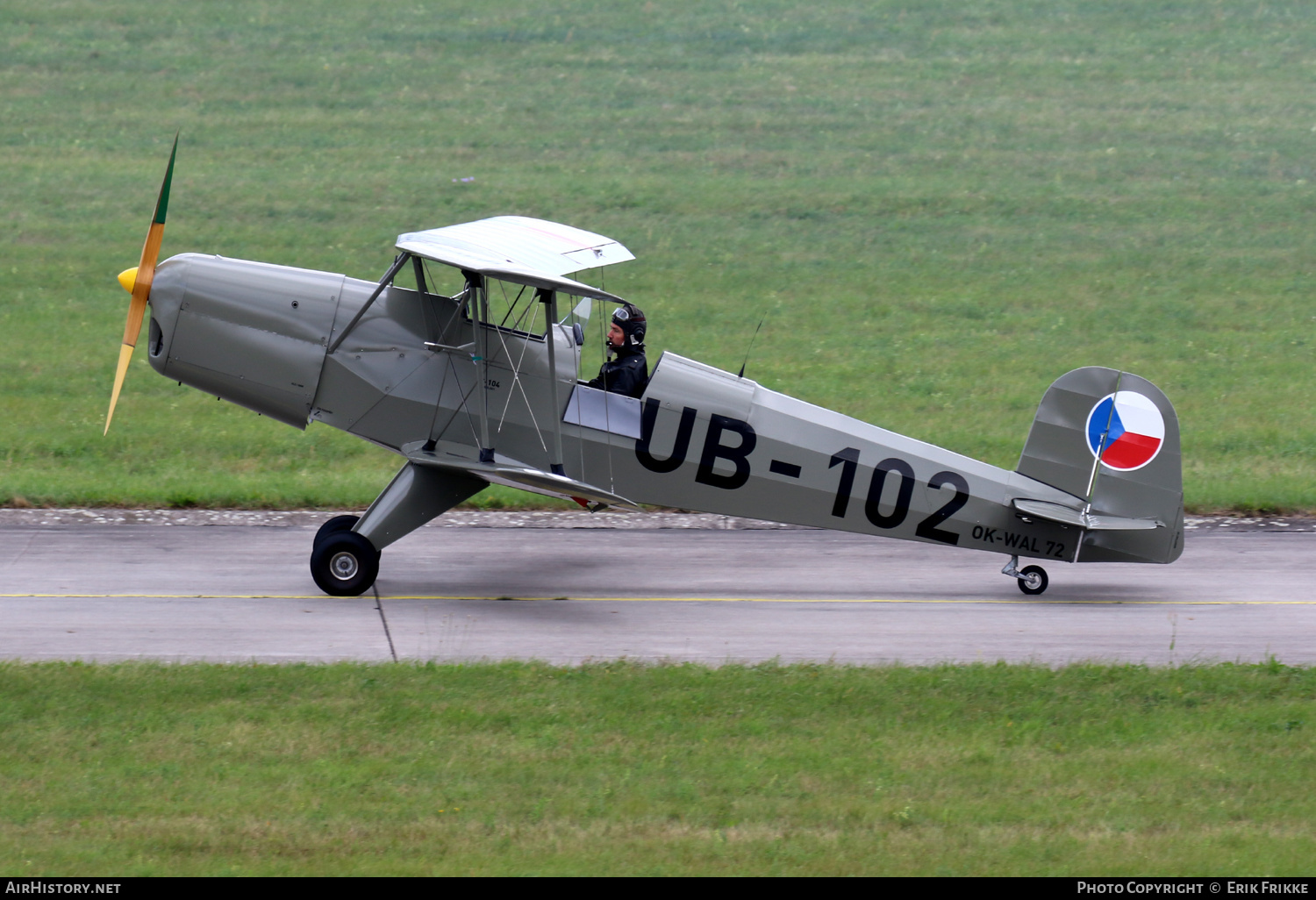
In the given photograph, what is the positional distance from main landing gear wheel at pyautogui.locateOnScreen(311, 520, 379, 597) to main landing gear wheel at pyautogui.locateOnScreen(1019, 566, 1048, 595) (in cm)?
594

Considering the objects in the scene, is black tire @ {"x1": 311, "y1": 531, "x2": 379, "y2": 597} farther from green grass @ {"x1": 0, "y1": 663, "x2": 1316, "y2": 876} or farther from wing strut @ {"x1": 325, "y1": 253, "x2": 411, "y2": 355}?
green grass @ {"x1": 0, "y1": 663, "x2": 1316, "y2": 876}

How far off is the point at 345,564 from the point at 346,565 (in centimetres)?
1

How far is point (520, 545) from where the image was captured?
14039 millimetres

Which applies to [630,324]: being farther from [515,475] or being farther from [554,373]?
[515,475]

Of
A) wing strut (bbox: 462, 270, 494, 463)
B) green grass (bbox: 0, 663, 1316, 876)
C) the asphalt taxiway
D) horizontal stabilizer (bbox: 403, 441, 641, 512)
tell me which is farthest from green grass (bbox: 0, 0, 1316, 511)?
green grass (bbox: 0, 663, 1316, 876)

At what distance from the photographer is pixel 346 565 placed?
1180 cm

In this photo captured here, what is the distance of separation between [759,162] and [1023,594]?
2127 cm

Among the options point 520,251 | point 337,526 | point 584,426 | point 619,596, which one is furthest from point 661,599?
point 520,251

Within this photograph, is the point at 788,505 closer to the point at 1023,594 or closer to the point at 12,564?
the point at 1023,594

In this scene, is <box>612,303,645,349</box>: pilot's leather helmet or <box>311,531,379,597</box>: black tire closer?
<box>311,531,379,597</box>: black tire

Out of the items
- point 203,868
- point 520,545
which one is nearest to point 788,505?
point 520,545

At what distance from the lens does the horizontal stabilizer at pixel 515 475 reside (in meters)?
11.2

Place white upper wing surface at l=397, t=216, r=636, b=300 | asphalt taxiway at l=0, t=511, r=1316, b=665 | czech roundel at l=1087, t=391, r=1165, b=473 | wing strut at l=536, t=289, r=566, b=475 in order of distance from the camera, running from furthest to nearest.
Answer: czech roundel at l=1087, t=391, r=1165, b=473 < wing strut at l=536, t=289, r=566, b=475 < asphalt taxiway at l=0, t=511, r=1316, b=665 < white upper wing surface at l=397, t=216, r=636, b=300

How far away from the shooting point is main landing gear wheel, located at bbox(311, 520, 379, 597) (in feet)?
38.5
